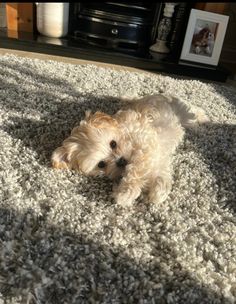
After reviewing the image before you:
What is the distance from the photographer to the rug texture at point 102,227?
3.15 ft

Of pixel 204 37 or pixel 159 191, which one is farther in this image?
pixel 204 37

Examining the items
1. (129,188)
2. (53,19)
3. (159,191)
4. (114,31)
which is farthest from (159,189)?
(53,19)

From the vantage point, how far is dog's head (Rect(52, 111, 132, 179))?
1.35 metres

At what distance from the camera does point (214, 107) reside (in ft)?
7.41

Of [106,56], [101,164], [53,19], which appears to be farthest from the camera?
[53,19]

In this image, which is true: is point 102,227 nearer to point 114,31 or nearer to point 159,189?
point 159,189

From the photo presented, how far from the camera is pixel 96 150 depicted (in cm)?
134

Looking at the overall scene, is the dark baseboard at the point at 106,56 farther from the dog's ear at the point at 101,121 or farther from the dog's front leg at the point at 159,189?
the dog's front leg at the point at 159,189

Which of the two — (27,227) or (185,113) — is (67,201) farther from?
(185,113)

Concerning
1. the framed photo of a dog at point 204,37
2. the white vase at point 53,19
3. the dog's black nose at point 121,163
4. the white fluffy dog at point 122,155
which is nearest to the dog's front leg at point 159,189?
the white fluffy dog at point 122,155

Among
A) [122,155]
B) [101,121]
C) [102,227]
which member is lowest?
[102,227]

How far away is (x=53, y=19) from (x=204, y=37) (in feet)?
4.16

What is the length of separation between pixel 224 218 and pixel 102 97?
3.56 ft

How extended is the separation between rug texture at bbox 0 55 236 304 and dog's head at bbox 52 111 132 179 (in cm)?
5
